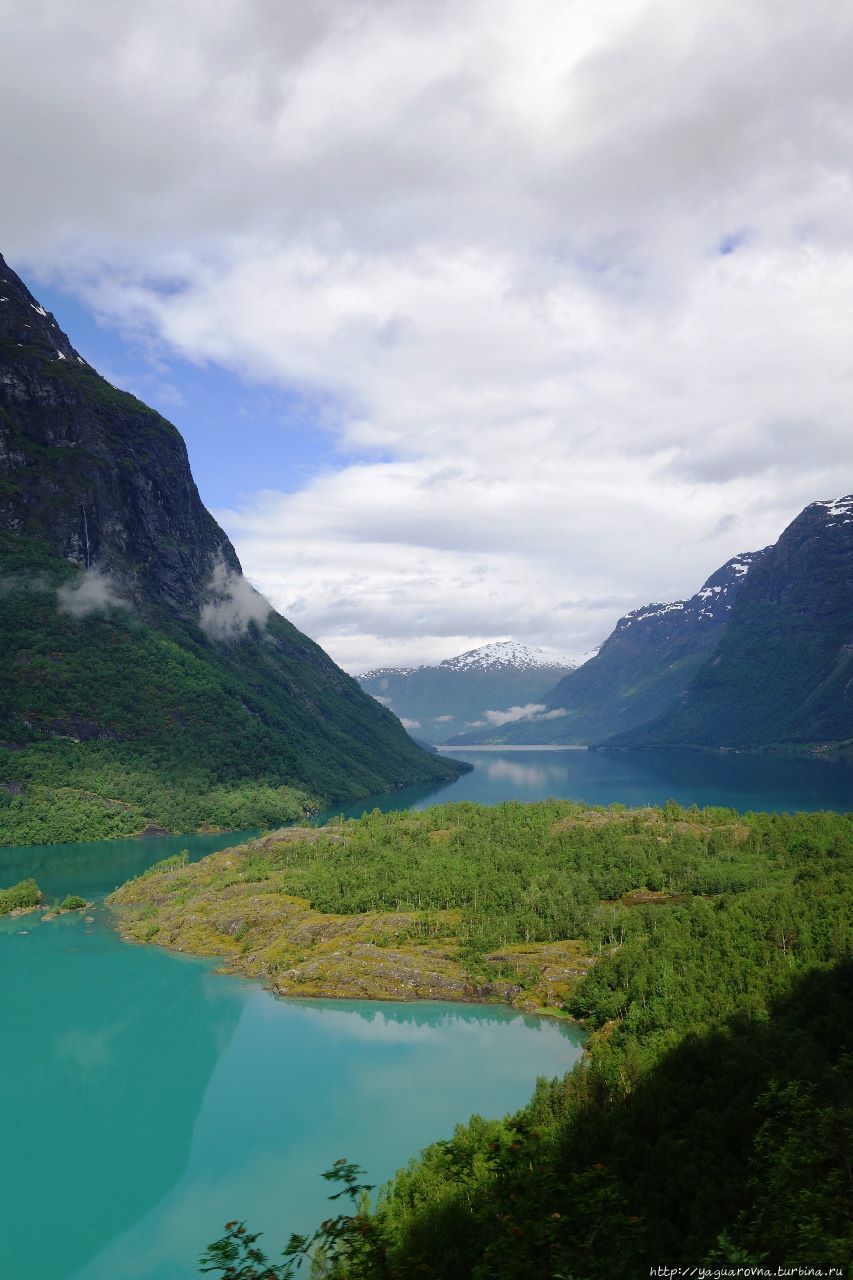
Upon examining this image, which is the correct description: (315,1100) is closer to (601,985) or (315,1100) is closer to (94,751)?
(601,985)

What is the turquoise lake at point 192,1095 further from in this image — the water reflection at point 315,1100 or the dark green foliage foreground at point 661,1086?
the dark green foliage foreground at point 661,1086

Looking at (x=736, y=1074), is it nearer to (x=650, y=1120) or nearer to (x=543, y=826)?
(x=650, y=1120)

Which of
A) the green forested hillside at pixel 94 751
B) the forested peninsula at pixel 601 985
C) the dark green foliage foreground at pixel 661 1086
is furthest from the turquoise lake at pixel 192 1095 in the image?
the green forested hillside at pixel 94 751

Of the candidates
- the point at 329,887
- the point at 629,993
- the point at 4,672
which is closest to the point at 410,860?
the point at 329,887

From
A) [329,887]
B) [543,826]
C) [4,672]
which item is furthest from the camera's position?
[4,672]

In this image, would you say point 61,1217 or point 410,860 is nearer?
point 61,1217

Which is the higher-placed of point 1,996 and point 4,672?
point 4,672
